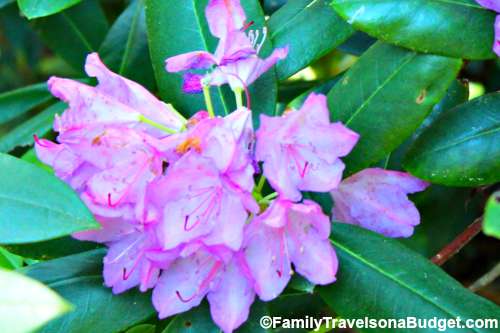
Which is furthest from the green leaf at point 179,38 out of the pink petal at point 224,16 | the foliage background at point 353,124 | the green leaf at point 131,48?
the green leaf at point 131,48

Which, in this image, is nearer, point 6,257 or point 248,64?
point 248,64

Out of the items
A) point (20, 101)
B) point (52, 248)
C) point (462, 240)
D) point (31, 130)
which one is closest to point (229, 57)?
point (52, 248)

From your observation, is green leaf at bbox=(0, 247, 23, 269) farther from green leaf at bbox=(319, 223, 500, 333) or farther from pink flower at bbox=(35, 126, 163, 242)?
green leaf at bbox=(319, 223, 500, 333)

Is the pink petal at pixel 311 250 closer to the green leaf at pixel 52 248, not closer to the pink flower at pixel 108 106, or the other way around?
the pink flower at pixel 108 106

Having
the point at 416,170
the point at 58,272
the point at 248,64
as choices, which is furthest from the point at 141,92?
the point at 416,170

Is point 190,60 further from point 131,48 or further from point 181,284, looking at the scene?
point 131,48

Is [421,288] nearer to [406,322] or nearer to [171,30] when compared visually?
[406,322]
